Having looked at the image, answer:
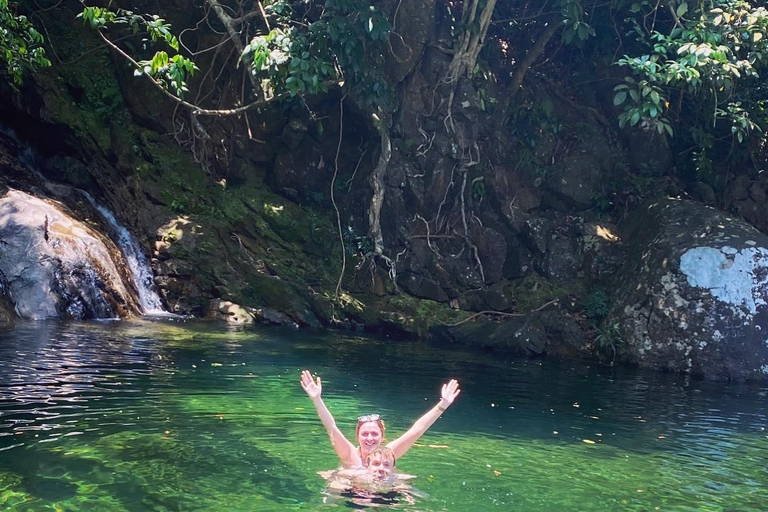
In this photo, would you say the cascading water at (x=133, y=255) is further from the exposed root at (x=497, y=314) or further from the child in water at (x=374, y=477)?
the child in water at (x=374, y=477)

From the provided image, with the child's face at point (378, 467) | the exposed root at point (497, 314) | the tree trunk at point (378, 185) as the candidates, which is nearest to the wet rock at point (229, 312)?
the tree trunk at point (378, 185)

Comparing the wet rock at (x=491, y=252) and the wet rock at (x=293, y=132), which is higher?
the wet rock at (x=293, y=132)

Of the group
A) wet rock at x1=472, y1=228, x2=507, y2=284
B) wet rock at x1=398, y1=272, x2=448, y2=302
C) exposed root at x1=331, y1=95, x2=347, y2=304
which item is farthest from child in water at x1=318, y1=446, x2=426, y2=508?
wet rock at x1=472, y1=228, x2=507, y2=284

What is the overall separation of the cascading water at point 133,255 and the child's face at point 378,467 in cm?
1025

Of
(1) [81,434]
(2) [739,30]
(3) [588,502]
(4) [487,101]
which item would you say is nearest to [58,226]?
(1) [81,434]

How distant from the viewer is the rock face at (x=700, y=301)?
12961 mm

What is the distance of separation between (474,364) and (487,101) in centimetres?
784

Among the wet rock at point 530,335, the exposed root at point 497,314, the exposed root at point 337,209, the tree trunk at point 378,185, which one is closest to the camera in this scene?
the wet rock at point 530,335

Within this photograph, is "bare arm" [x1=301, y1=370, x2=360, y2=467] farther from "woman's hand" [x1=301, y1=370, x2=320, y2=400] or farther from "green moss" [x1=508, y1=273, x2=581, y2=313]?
"green moss" [x1=508, y1=273, x2=581, y2=313]

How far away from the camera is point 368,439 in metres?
5.60

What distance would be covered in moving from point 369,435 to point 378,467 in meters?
0.24

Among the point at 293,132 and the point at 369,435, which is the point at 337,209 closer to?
the point at 293,132

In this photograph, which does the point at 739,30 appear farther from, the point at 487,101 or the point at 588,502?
A: the point at 588,502

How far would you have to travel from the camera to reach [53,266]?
1320 cm
